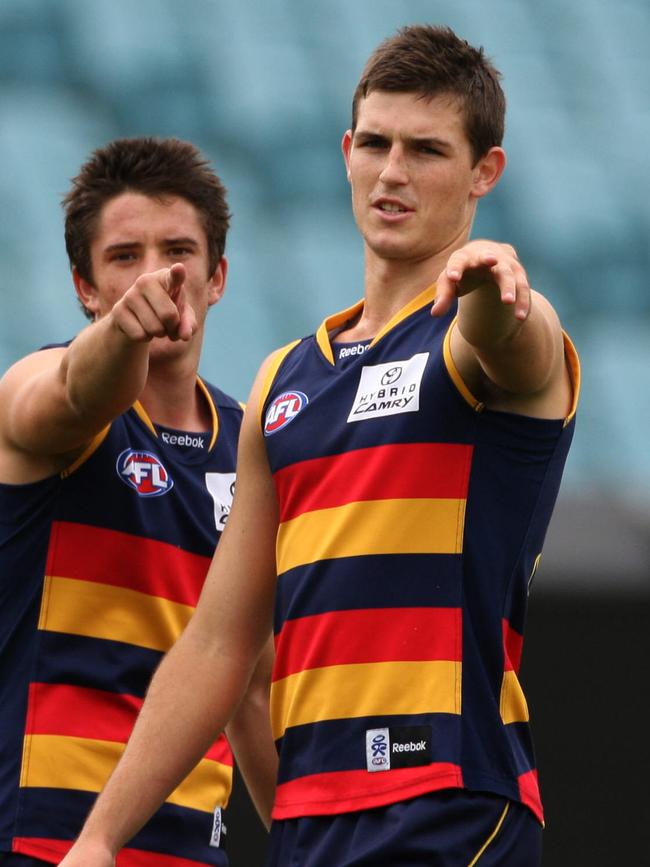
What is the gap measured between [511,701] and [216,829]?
1228 mm

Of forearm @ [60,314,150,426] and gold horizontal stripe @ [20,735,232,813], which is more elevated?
forearm @ [60,314,150,426]

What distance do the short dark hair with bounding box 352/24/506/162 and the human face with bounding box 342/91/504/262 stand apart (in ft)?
0.08

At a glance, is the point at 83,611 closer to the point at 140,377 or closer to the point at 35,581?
the point at 35,581

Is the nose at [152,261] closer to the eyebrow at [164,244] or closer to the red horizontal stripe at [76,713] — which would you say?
the eyebrow at [164,244]

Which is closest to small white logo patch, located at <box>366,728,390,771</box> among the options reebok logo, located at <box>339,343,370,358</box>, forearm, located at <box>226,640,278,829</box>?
reebok logo, located at <box>339,343,370,358</box>

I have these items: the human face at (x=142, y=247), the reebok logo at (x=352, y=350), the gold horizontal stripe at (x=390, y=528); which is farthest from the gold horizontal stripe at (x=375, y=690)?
the human face at (x=142, y=247)

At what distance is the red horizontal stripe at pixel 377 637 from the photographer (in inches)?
121

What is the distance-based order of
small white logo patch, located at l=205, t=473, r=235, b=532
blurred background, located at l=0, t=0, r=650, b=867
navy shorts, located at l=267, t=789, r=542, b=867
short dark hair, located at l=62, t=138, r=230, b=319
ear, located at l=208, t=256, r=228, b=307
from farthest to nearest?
1. blurred background, located at l=0, t=0, r=650, b=867
2. ear, located at l=208, t=256, r=228, b=307
3. short dark hair, located at l=62, t=138, r=230, b=319
4. small white logo patch, located at l=205, t=473, r=235, b=532
5. navy shorts, located at l=267, t=789, r=542, b=867

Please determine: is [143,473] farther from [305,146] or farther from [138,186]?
[305,146]

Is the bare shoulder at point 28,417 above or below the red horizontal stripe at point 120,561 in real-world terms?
above

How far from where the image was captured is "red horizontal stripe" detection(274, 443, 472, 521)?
10.2 feet

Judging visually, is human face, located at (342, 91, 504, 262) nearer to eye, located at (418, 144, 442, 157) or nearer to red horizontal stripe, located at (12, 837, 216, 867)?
eye, located at (418, 144, 442, 157)

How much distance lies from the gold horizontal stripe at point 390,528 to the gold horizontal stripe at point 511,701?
0.28 meters

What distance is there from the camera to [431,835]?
2.93m
